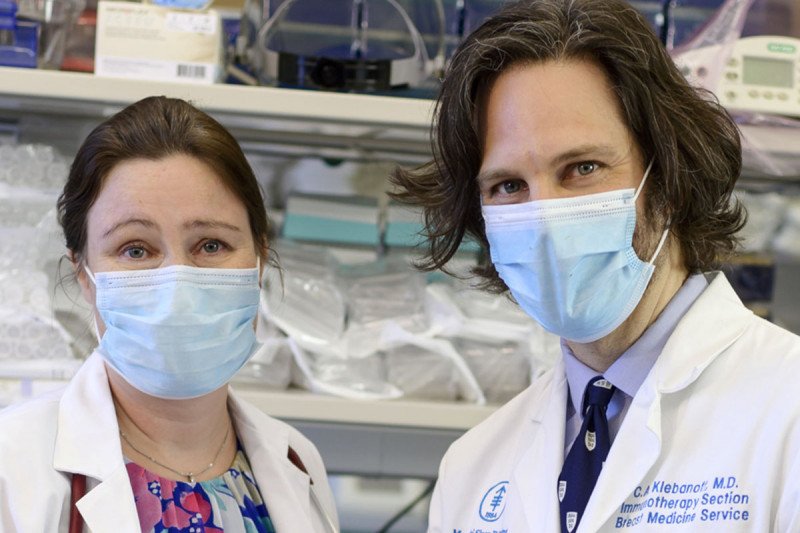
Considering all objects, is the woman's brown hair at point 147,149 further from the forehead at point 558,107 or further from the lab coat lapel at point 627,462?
the lab coat lapel at point 627,462

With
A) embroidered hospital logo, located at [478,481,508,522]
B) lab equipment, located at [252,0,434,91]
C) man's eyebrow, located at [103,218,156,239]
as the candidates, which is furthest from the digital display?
man's eyebrow, located at [103,218,156,239]

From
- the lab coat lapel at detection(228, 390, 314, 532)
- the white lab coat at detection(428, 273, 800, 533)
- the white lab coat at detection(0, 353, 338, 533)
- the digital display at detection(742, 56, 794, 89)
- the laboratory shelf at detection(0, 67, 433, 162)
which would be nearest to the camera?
the white lab coat at detection(428, 273, 800, 533)

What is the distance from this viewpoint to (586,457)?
1.42 metres

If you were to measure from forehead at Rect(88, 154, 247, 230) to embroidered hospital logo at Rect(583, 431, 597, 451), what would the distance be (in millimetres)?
588

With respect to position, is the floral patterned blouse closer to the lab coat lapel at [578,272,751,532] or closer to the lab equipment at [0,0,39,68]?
the lab coat lapel at [578,272,751,532]

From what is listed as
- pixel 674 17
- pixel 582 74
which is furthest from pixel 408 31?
pixel 582 74

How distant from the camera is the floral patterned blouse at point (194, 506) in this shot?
1445mm

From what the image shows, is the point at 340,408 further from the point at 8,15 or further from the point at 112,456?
the point at 8,15

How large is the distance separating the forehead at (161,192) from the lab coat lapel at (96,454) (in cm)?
24

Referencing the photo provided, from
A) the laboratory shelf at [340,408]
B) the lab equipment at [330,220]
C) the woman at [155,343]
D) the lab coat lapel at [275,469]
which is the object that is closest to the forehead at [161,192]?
the woman at [155,343]

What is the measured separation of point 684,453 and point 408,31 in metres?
1.09

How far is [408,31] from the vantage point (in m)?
2.08

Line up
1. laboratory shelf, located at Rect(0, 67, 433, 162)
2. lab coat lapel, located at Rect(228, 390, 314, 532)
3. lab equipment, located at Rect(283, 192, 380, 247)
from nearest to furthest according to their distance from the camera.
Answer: lab coat lapel, located at Rect(228, 390, 314, 532), laboratory shelf, located at Rect(0, 67, 433, 162), lab equipment, located at Rect(283, 192, 380, 247)

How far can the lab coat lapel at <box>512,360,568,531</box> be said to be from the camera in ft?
4.66
